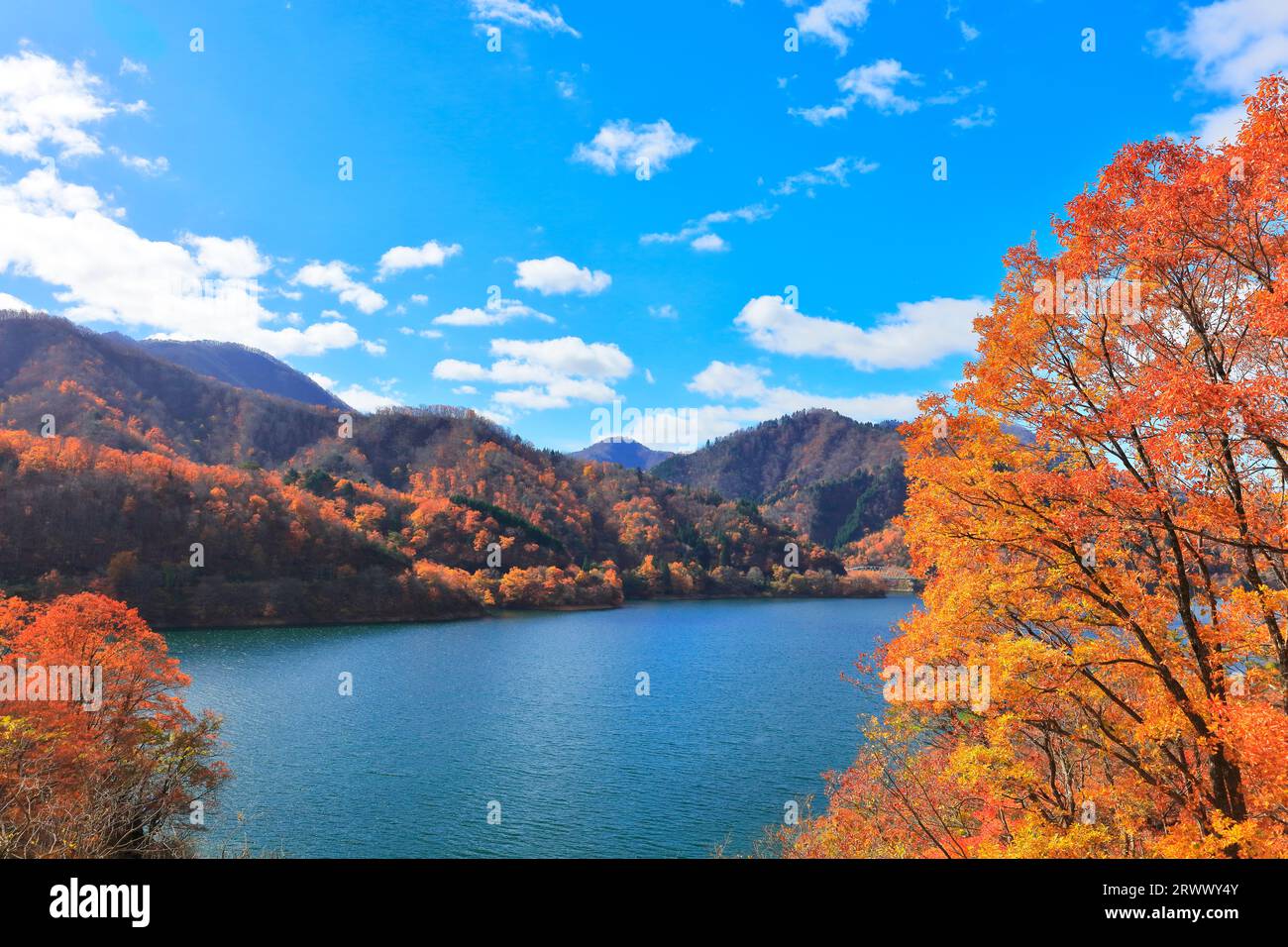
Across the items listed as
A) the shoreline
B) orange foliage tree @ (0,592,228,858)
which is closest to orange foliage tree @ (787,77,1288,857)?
orange foliage tree @ (0,592,228,858)

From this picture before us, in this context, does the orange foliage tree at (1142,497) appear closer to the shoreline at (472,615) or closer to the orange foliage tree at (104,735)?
the orange foliage tree at (104,735)

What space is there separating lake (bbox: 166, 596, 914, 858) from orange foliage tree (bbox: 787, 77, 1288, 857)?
14028 millimetres

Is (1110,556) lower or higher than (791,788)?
higher

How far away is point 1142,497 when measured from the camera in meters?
8.40

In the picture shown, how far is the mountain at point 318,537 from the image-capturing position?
7862cm

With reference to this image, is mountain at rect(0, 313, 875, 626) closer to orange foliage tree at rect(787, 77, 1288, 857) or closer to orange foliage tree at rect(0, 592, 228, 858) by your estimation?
orange foliage tree at rect(0, 592, 228, 858)

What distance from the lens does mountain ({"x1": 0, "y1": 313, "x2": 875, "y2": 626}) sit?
78625 millimetres

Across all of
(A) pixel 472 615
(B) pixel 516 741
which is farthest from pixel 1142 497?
(A) pixel 472 615

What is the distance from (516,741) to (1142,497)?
3052 cm

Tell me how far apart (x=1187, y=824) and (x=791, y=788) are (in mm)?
19572

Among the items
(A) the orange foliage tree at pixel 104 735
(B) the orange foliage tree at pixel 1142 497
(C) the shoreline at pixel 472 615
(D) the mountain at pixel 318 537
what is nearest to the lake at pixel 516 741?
(A) the orange foliage tree at pixel 104 735

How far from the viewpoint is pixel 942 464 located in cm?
1073
